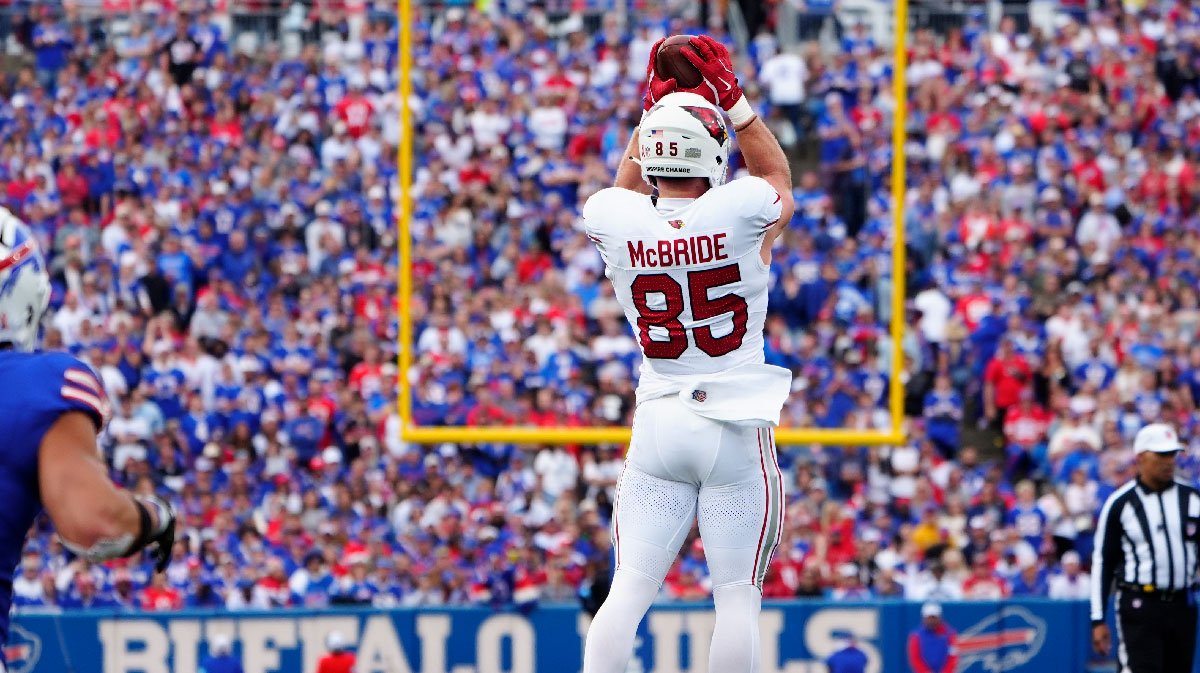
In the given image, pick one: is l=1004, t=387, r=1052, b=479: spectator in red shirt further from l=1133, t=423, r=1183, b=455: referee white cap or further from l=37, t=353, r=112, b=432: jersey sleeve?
l=37, t=353, r=112, b=432: jersey sleeve

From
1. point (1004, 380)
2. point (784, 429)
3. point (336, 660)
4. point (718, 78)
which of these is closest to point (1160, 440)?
point (784, 429)

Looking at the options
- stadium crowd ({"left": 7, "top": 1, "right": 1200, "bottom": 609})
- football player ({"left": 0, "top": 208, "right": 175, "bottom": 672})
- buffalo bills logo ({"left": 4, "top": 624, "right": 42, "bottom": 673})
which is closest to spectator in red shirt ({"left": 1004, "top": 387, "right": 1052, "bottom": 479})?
stadium crowd ({"left": 7, "top": 1, "right": 1200, "bottom": 609})

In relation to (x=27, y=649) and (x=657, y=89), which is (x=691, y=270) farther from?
(x=27, y=649)

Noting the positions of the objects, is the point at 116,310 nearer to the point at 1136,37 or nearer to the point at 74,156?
the point at 74,156

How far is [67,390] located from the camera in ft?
9.63

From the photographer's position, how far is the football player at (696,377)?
173 inches

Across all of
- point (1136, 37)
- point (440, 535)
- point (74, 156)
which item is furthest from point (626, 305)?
point (1136, 37)

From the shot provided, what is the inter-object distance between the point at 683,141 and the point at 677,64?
39 cm

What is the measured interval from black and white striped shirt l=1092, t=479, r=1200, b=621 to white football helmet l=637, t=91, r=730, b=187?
373 cm

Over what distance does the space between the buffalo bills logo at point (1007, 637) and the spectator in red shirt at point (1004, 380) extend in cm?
259

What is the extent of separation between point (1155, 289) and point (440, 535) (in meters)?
5.77

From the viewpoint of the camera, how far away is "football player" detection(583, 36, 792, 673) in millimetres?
4402

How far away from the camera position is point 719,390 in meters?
4.49

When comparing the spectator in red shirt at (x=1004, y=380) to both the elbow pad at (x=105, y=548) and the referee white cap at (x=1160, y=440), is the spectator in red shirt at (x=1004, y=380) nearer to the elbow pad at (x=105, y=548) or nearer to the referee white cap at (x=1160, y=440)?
the referee white cap at (x=1160, y=440)
